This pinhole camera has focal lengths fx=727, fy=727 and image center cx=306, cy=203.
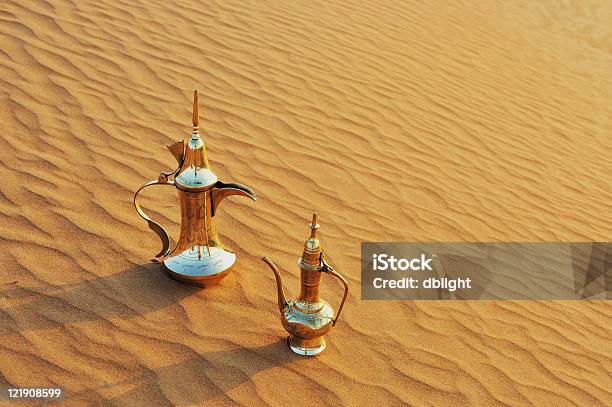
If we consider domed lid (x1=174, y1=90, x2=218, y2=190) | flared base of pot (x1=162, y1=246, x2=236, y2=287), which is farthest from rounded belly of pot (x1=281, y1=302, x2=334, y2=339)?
domed lid (x1=174, y1=90, x2=218, y2=190)

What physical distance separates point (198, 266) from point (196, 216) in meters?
0.26

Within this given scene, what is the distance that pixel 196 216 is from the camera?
3.57 meters

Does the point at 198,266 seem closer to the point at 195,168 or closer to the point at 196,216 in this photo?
the point at 196,216

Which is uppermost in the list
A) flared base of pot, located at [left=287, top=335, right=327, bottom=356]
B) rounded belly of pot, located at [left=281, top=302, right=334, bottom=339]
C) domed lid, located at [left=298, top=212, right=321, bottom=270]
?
domed lid, located at [left=298, top=212, right=321, bottom=270]

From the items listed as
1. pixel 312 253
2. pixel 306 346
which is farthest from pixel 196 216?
pixel 306 346

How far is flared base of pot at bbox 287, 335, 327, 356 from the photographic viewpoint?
11.2 feet

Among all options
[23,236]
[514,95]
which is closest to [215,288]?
[23,236]

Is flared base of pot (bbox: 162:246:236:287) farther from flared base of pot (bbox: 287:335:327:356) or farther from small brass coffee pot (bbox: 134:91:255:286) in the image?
flared base of pot (bbox: 287:335:327:356)

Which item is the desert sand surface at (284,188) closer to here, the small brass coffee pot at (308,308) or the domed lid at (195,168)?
the small brass coffee pot at (308,308)

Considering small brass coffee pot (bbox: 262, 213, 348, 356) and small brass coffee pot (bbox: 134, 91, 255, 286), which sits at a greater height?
small brass coffee pot (bbox: 134, 91, 255, 286)

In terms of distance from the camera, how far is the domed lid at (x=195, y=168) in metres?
3.47

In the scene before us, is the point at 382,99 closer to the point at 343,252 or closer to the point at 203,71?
the point at 203,71

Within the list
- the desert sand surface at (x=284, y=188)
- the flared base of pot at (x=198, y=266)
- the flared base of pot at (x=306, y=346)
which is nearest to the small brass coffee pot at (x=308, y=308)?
the flared base of pot at (x=306, y=346)

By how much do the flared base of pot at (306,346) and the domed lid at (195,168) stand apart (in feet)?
2.80
